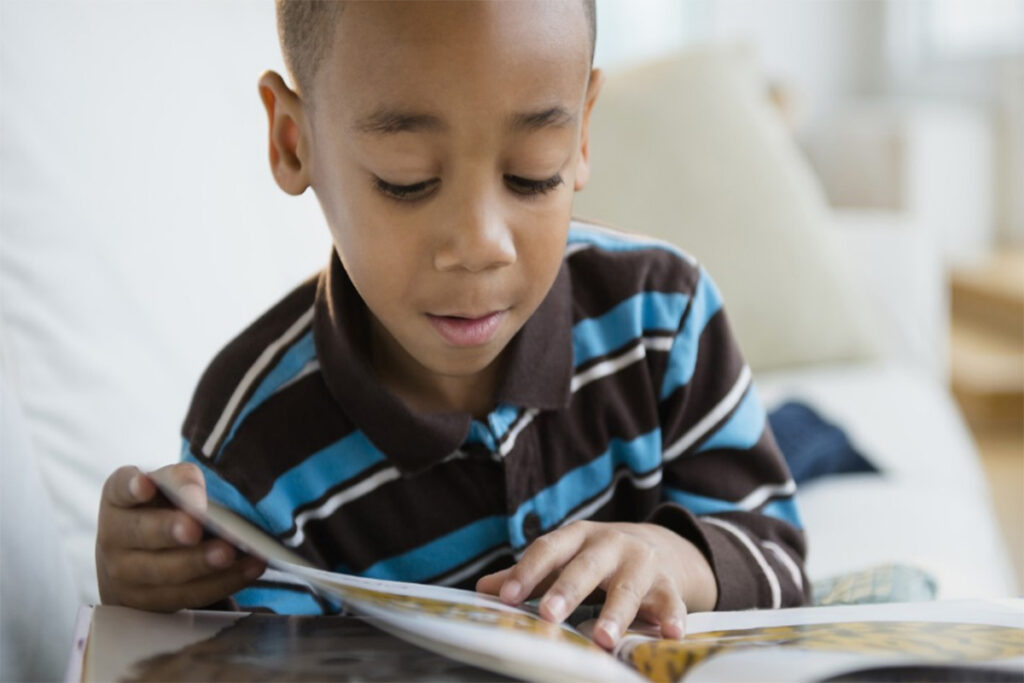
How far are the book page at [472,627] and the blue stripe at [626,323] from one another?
183 mm

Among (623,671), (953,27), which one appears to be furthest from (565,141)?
(953,27)

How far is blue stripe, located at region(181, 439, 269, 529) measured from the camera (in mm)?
435

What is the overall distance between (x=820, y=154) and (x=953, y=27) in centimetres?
121

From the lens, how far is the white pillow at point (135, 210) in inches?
17.8

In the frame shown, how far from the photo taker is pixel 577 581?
38 centimetres

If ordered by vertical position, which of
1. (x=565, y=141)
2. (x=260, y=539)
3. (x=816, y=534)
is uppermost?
(x=565, y=141)

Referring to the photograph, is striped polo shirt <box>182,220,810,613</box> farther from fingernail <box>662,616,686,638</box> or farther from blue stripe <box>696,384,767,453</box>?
fingernail <box>662,616,686,638</box>

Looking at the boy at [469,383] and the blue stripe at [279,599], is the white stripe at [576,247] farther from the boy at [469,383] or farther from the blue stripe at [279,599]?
the blue stripe at [279,599]

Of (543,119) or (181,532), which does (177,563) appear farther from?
(543,119)

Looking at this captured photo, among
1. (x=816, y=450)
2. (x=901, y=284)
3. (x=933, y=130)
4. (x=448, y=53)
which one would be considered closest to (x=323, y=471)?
(x=448, y=53)

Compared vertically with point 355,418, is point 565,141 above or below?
above

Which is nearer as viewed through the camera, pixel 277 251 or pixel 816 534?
pixel 277 251

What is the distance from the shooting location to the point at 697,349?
539 mm

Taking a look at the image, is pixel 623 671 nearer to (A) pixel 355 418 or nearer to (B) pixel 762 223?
(A) pixel 355 418
